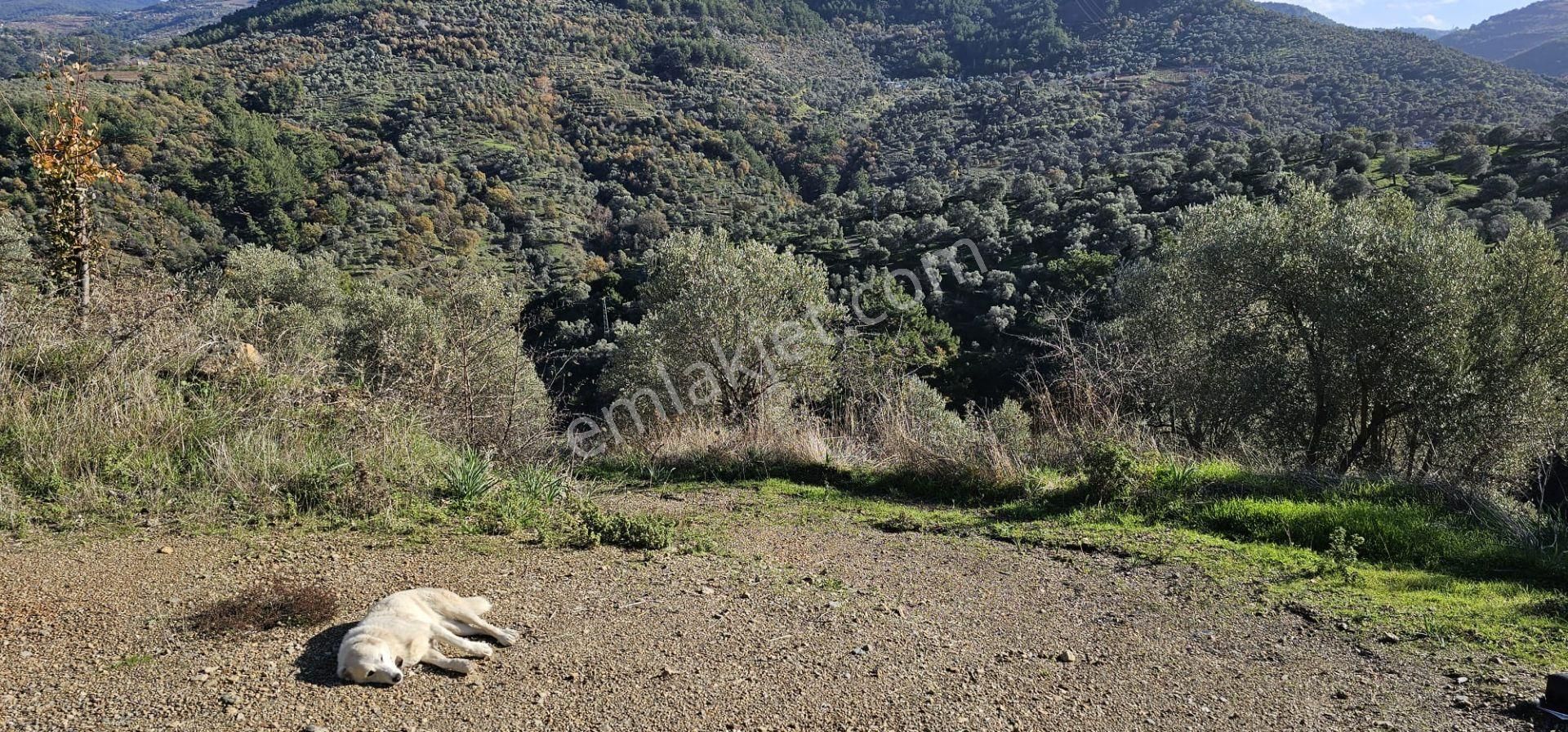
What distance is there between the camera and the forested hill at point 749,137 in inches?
1719

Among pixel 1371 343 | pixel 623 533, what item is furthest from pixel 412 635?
pixel 1371 343

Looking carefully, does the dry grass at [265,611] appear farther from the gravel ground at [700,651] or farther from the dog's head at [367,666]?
the dog's head at [367,666]

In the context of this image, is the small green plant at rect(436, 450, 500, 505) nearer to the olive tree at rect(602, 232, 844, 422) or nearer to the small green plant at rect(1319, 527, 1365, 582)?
the small green plant at rect(1319, 527, 1365, 582)

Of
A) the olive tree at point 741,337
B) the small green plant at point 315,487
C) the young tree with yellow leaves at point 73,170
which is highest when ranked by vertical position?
the young tree with yellow leaves at point 73,170

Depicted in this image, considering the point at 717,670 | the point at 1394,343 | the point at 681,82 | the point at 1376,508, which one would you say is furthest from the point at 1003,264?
the point at 681,82

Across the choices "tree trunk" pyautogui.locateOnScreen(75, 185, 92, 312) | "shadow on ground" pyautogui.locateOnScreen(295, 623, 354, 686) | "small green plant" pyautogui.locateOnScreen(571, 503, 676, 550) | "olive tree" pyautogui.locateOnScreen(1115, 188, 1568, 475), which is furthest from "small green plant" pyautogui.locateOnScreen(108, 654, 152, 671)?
"olive tree" pyautogui.locateOnScreen(1115, 188, 1568, 475)

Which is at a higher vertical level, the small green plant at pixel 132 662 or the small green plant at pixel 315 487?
the small green plant at pixel 132 662

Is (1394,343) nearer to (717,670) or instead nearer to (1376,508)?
(1376,508)

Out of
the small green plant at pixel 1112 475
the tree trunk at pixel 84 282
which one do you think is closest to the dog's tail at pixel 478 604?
the small green plant at pixel 1112 475

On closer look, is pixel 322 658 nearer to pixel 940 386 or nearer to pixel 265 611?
pixel 265 611

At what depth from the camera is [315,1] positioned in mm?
125188

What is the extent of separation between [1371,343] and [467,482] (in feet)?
37.3

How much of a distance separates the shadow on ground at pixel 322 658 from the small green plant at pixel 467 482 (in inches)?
74.9

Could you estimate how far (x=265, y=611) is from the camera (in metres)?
3.57
